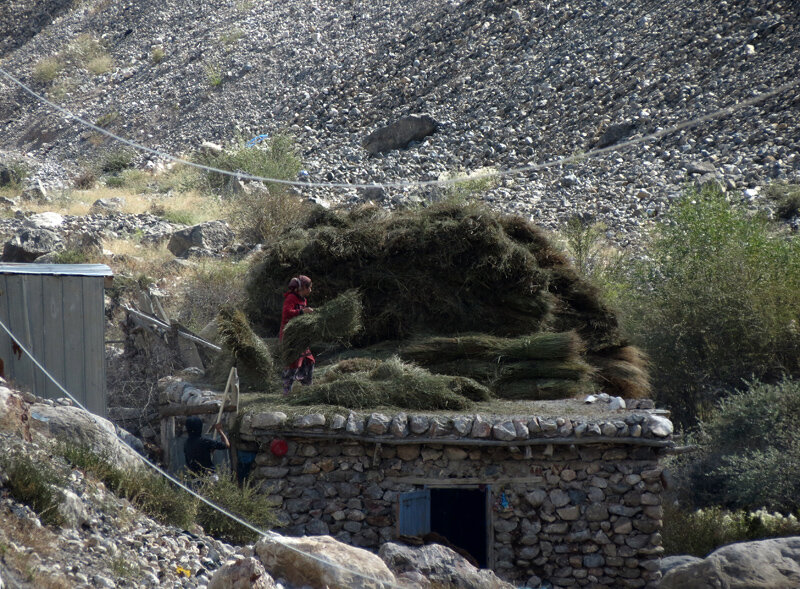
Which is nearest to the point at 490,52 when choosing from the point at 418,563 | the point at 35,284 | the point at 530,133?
the point at 530,133

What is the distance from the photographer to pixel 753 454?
40.2 feet

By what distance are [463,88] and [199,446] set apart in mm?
21327

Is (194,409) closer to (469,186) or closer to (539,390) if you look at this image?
(539,390)

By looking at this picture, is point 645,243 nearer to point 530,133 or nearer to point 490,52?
point 530,133

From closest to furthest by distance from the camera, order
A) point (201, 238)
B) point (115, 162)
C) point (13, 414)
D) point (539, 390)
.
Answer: point (13, 414) < point (539, 390) < point (201, 238) < point (115, 162)

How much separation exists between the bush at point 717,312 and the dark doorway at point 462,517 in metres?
5.36

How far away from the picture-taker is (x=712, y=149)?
22.4 m

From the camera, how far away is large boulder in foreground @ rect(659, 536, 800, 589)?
24.7 feet

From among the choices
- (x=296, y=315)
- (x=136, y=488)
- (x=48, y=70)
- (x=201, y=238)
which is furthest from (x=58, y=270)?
(x=48, y=70)

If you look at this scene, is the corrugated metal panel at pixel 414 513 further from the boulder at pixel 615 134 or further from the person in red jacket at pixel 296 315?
the boulder at pixel 615 134

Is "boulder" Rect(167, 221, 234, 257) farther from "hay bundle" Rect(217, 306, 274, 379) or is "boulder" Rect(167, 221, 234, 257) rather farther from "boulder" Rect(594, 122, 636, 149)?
"hay bundle" Rect(217, 306, 274, 379)

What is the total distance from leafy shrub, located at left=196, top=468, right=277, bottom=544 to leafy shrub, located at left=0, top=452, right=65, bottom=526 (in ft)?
5.89

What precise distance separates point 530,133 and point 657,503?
17.6 meters

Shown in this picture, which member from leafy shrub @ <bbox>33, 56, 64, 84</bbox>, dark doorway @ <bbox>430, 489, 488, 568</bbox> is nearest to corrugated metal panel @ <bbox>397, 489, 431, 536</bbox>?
dark doorway @ <bbox>430, 489, 488, 568</bbox>
